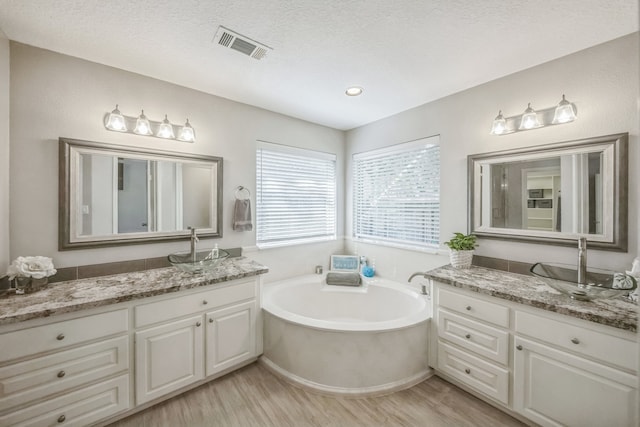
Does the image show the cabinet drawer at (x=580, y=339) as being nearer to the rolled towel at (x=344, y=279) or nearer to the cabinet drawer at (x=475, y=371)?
the cabinet drawer at (x=475, y=371)

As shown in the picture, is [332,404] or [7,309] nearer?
[7,309]

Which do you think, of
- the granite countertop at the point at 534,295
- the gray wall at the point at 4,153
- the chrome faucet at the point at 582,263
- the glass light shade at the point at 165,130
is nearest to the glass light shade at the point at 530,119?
the chrome faucet at the point at 582,263

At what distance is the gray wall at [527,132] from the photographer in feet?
5.33

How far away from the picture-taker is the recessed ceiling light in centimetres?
230

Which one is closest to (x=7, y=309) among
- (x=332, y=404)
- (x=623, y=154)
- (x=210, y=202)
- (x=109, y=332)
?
(x=109, y=332)

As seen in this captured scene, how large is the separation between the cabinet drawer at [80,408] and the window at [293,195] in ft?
5.10

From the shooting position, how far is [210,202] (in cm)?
246

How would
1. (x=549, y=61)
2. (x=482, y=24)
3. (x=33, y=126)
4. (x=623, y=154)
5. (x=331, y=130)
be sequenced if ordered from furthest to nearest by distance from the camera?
(x=331, y=130), (x=549, y=61), (x=33, y=126), (x=623, y=154), (x=482, y=24)

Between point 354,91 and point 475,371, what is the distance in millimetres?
2450

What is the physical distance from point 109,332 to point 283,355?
48.1 inches

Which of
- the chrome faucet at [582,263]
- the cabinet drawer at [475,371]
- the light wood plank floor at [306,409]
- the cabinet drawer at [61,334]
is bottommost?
the light wood plank floor at [306,409]

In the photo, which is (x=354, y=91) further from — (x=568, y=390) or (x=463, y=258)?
(x=568, y=390)

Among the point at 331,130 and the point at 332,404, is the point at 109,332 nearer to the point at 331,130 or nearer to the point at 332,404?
the point at 332,404

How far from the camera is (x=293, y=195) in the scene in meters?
3.13
